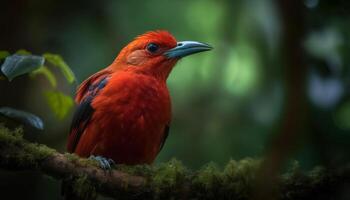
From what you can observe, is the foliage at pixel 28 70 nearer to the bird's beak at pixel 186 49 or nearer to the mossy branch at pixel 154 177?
the mossy branch at pixel 154 177

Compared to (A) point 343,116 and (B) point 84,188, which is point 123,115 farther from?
(A) point 343,116

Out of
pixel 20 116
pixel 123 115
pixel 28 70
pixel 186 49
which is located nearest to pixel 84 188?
pixel 20 116

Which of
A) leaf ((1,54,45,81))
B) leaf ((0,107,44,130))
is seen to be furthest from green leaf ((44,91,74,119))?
leaf ((1,54,45,81))

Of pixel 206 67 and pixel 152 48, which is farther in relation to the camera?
pixel 206 67

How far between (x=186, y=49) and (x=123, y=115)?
3.28 ft

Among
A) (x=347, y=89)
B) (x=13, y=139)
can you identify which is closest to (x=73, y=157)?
(x=13, y=139)

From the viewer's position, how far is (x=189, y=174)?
3.19 meters

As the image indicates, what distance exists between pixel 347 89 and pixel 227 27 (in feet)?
3.36

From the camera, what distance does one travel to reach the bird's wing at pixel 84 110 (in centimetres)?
428

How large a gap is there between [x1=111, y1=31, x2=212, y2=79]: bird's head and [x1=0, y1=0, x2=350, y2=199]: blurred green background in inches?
12.7

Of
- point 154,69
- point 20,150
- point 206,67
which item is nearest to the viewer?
point 20,150

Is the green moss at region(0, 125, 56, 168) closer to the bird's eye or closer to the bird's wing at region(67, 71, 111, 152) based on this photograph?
the bird's wing at region(67, 71, 111, 152)

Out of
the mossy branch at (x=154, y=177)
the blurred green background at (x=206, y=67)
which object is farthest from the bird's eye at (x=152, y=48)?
the mossy branch at (x=154, y=177)

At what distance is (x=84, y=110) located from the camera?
4312mm
